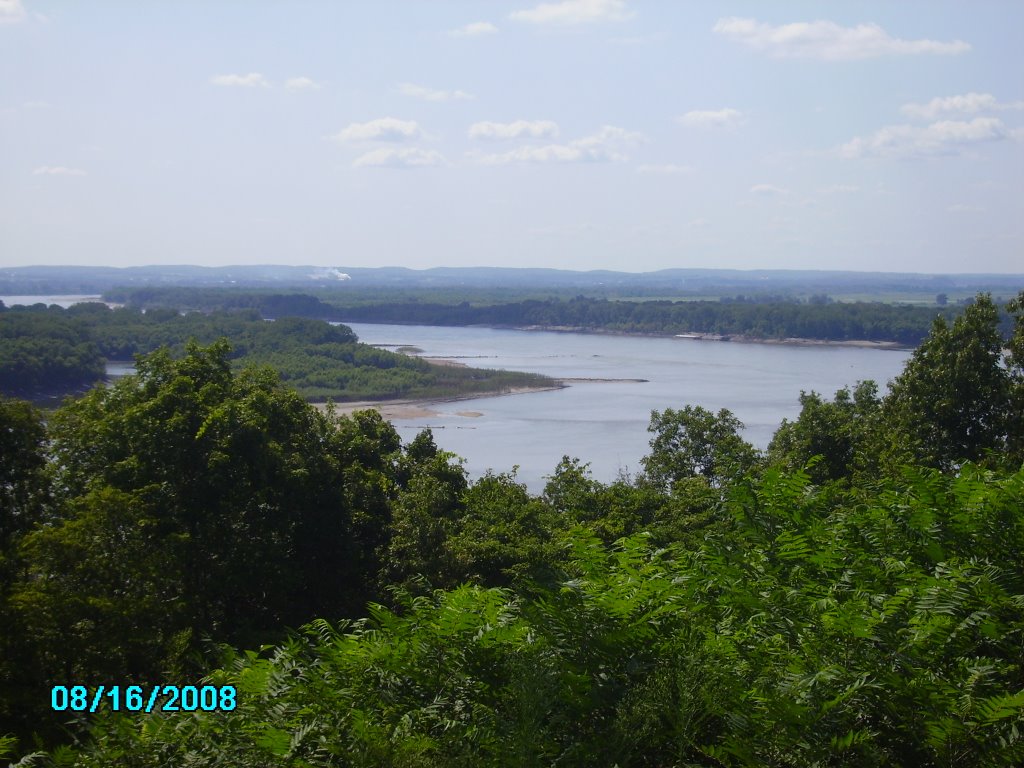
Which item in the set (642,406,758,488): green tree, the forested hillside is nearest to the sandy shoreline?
(642,406,758,488): green tree

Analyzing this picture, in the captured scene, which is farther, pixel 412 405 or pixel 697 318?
pixel 697 318

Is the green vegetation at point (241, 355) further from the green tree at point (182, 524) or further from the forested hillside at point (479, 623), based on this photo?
the forested hillside at point (479, 623)

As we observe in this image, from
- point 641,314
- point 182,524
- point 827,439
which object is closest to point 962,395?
point 827,439

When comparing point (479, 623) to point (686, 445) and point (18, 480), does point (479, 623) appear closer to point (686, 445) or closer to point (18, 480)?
point (18, 480)

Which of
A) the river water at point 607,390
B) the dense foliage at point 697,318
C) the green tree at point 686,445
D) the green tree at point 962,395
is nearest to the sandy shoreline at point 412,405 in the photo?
the river water at point 607,390

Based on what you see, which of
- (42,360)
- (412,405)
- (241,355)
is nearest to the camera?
(42,360)

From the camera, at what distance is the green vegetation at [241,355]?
47031mm

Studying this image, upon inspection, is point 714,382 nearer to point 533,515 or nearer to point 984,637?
point 533,515

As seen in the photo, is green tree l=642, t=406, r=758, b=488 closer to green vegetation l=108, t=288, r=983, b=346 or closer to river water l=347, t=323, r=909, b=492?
river water l=347, t=323, r=909, b=492

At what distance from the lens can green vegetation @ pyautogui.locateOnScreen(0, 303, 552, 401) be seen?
154 feet

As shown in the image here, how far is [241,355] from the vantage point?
233 feet

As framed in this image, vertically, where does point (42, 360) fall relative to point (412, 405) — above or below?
above

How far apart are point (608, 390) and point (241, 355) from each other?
93.7 ft

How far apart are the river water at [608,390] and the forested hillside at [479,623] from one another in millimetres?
15406
